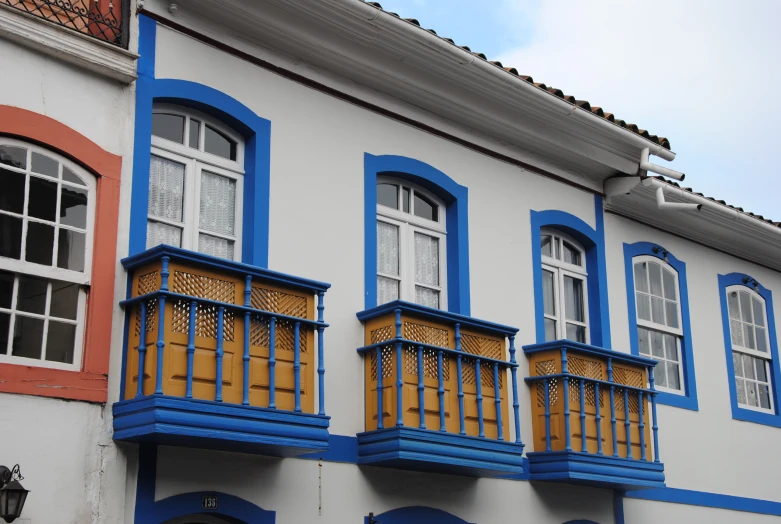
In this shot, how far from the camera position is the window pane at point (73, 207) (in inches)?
295

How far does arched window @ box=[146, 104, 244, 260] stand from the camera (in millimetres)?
8273

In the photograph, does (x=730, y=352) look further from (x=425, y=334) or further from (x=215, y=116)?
(x=215, y=116)

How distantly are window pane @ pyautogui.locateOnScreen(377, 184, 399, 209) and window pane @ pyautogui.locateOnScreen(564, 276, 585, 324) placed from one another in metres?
2.54

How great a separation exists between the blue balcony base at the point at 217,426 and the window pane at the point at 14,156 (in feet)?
5.89

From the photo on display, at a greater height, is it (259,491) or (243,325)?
(243,325)

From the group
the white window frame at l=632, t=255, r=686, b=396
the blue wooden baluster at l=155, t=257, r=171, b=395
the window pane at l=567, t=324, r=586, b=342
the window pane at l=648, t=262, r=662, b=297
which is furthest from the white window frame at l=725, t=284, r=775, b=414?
the blue wooden baluster at l=155, t=257, r=171, b=395

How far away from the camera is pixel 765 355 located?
13844 mm

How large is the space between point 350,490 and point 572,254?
4.51 m

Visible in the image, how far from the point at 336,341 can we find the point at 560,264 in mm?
3613

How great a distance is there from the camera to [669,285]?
12.9m

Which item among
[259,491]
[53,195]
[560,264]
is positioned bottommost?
[259,491]

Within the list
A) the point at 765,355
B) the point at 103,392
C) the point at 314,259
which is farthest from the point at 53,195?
the point at 765,355

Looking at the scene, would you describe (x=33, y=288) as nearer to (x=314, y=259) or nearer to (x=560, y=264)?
(x=314, y=259)

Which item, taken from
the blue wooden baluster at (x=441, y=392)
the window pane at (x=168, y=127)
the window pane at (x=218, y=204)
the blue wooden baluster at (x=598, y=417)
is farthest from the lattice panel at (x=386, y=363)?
the blue wooden baluster at (x=598, y=417)
